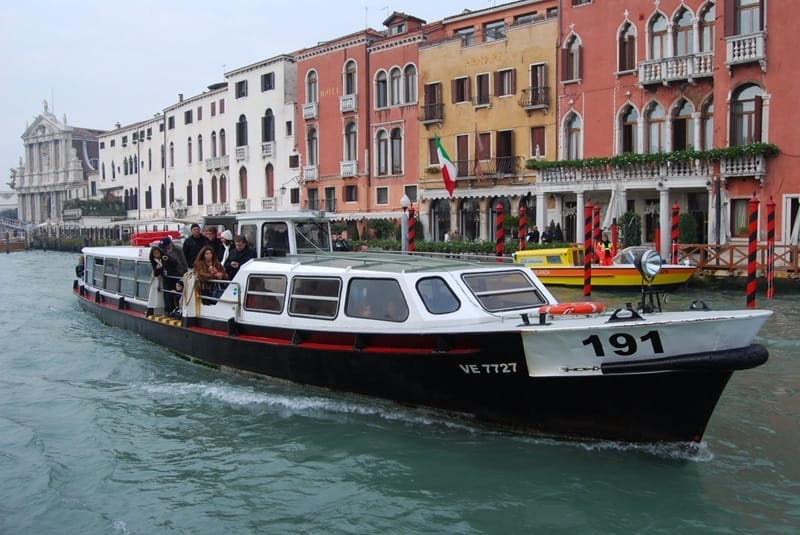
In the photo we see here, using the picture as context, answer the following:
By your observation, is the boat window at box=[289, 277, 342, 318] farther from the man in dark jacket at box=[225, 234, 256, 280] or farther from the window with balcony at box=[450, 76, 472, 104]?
the window with balcony at box=[450, 76, 472, 104]

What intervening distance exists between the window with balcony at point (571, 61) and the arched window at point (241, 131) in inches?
900

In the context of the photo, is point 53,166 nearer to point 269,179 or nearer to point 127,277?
point 269,179

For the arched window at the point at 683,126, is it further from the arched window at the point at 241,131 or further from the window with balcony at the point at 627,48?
the arched window at the point at 241,131

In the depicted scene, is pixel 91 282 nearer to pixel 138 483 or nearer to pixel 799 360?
pixel 138 483

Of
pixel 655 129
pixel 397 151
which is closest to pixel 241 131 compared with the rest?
pixel 397 151

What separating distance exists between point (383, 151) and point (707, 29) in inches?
644

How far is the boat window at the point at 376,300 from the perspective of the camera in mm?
8883

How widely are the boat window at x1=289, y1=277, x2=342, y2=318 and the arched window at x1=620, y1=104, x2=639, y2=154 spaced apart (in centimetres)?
2025

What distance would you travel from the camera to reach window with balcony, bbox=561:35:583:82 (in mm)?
28922

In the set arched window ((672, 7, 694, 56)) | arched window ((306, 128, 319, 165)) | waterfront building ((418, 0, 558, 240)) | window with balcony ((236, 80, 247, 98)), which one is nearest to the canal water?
arched window ((672, 7, 694, 56))

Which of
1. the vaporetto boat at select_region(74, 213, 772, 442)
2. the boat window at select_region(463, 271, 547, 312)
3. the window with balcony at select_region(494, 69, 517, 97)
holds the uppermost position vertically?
the window with balcony at select_region(494, 69, 517, 97)

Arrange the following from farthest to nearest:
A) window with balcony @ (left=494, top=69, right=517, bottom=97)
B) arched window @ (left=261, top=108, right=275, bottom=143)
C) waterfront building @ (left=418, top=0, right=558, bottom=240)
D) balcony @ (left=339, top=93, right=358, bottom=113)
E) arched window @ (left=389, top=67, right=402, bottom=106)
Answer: arched window @ (left=261, top=108, right=275, bottom=143), balcony @ (left=339, top=93, right=358, bottom=113), arched window @ (left=389, top=67, right=402, bottom=106), window with balcony @ (left=494, top=69, right=517, bottom=97), waterfront building @ (left=418, top=0, right=558, bottom=240)

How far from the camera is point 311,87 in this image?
134ft

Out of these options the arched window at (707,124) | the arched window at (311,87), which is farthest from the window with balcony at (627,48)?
the arched window at (311,87)
